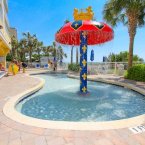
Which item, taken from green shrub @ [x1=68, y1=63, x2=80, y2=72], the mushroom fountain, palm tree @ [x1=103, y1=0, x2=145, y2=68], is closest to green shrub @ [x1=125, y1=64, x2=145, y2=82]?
palm tree @ [x1=103, y1=0, x2=145, y2=68]

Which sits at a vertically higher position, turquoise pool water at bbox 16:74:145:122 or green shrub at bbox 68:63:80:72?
green shrub at bbox 68:63:80:72

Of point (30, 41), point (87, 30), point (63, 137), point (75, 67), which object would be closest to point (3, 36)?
point (75, 67)

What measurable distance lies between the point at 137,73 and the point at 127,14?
5575mm

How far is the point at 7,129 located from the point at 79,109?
3140 millimetres

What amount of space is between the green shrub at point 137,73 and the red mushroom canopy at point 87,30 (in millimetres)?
3805

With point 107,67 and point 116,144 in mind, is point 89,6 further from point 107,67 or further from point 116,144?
point 107,67

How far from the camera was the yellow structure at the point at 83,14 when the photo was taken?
9.24m

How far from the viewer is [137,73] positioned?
45.8ft

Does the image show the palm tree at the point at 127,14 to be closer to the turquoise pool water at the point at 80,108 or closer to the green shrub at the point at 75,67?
the green shrub at the point at 75,67

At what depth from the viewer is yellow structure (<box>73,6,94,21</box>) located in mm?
9237

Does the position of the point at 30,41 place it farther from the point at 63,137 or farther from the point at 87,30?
the point at 63,137

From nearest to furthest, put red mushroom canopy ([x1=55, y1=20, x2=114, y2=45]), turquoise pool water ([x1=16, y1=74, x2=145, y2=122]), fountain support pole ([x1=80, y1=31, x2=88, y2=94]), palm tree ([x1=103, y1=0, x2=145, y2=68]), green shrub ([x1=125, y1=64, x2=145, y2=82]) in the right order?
1. turquoise pool water ([x1=16, y1=74, x2=145, y2=122])
2. red mushroom canopy ([x1=55, y1=20, x2=114, y2=45])
3. fountain support pole ([x1=80, y1=31, x2=88, y2=94])
4. green shrub ([x1=125, y1=64, x2=145, y2=82])
5. palm tree ([x1=103, y1=0, x2=145, y2=68])

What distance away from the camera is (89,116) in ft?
20.2

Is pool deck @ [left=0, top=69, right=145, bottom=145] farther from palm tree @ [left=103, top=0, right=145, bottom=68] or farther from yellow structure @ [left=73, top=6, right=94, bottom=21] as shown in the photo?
palm tree @ [left=103, top=0, right=145, bottom=68]
